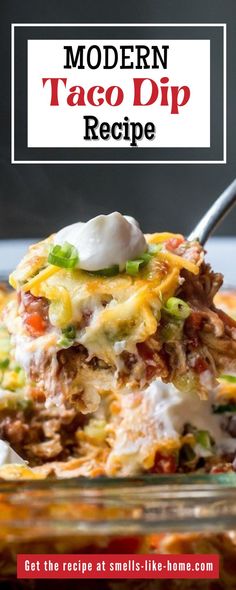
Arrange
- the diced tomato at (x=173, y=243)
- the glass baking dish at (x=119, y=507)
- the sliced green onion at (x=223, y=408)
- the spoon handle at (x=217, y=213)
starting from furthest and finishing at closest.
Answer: the sliced green onion at (x=223, y=408)
the spoon handle at (x=217, y=213)
the diced tomato at (x=173, y=243)
the glass baking dish at (x=119, y=507)

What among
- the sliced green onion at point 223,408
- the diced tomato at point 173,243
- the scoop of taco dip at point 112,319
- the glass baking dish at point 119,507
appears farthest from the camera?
the sliced green onion at point 223,408

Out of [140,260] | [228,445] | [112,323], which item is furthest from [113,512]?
[228,445]

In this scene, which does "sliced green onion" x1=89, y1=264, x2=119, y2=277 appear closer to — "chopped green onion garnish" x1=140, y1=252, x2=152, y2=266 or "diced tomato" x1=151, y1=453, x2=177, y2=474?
"chopped green onion garnish" x1=140, y1=252, x2=152, y2=266

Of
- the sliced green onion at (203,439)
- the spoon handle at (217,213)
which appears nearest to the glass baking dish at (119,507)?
the sliced green onion at (203,439)

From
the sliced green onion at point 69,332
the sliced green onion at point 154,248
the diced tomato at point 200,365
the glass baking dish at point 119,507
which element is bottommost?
the glass baking dish at point 119,507

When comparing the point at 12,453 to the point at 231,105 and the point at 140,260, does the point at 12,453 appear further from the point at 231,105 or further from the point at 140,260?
the point at 231,105

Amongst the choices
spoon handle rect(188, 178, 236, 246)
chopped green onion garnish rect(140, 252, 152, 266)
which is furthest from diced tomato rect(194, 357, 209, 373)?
spoon handle rect(188, 178, 236, 246)

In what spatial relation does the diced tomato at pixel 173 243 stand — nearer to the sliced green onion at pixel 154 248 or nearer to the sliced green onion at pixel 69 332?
the sliced green onion at pixel 154 248
